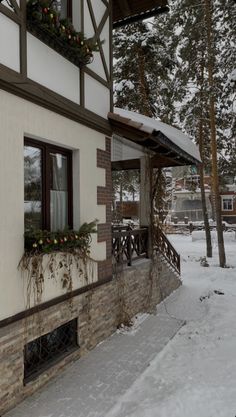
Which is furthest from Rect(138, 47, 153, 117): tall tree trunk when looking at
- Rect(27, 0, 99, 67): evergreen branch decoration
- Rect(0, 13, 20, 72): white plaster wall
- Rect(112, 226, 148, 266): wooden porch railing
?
Rect(0, 13, 20, 72): white plaster wall

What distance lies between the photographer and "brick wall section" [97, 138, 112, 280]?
19.0 feet

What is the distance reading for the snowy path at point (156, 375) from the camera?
12.5 feet

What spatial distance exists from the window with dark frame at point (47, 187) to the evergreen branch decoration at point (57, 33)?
1.25 metres

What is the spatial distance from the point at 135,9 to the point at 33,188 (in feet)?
15.1

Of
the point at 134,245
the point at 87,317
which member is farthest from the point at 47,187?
the point at 134,245

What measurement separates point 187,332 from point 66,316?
253 centimetres

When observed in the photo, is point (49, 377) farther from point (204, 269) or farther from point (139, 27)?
point (139, 27)

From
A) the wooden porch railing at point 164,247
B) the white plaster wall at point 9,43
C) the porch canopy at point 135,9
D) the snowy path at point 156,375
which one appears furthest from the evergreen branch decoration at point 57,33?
the wooden porch railing at point 164,247

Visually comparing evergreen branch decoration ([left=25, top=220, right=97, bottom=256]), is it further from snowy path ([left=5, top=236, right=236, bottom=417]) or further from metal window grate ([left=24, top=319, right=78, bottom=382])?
snowy path ([left=5, top=236, right=236, bottom=417])

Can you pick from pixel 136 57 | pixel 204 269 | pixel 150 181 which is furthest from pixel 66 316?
pixel 136 57

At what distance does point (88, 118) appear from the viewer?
5324mm

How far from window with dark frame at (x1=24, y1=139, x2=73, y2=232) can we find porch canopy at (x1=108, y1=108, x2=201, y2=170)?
121 cm

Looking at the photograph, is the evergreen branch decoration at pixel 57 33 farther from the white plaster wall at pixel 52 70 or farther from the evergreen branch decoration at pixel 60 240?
the evergreen branch decoration at pixel 60 240

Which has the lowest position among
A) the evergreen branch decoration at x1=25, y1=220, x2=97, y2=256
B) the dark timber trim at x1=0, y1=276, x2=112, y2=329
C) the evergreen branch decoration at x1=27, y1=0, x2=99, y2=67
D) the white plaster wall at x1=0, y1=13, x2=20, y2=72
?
the dark timber trim at x1=0, y1=276, x2=112, y2=329
